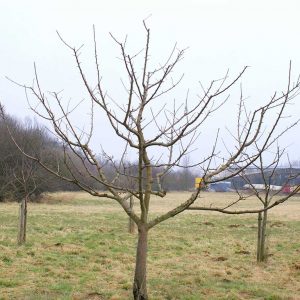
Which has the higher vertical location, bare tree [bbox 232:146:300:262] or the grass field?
bare tree [bbox 232:146:300:262]

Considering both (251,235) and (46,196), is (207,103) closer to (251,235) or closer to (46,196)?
(251,235)

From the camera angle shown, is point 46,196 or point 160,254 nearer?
point 160,254

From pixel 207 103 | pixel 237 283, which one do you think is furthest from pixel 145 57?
pixel 237 283

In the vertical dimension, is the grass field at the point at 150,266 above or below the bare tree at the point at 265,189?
below

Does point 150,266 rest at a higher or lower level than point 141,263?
lower

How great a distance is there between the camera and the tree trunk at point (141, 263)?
538 centimetres

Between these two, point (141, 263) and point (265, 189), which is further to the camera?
point (265, 189)

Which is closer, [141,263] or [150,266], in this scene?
[141,263]

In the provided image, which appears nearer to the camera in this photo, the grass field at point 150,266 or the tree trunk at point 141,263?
the tree trunk at point 141,263

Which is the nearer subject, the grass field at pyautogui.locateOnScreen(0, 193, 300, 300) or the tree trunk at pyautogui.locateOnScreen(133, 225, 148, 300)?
the tree trunk at pyautogui.locateOnScreen(133, 225, 148, 300)

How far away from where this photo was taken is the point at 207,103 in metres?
4.90

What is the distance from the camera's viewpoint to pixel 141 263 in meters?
5.43

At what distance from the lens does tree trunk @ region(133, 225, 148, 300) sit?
5375 mm

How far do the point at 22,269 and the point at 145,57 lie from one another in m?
4.93
